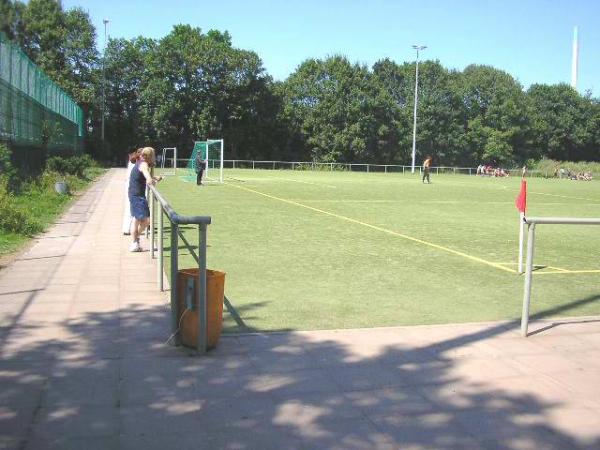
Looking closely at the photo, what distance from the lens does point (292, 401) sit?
412cm

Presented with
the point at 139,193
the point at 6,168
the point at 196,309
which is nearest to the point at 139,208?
the point at 139,193

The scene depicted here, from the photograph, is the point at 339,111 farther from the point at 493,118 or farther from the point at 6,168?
the point at 6,168

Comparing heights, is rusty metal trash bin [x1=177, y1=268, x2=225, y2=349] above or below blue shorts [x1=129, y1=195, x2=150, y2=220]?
below

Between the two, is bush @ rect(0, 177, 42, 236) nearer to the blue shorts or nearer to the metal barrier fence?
the blue shorts

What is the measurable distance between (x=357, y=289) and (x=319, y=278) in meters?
0.79

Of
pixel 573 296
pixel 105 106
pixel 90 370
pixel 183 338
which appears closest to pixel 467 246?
pixel 573 296

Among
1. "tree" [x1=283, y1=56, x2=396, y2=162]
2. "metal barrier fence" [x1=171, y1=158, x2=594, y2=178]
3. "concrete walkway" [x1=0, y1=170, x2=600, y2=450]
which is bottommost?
"concrete walkway" [x1=0, y1=170, x2=600, y2=450]

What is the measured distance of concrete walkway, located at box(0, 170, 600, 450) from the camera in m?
3.63

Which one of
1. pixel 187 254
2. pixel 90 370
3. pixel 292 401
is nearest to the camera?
pixel 292 401

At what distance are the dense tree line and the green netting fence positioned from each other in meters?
31.8

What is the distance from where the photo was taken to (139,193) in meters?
10.1

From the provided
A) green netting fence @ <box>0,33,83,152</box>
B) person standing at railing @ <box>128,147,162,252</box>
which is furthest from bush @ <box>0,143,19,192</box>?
person standing at railing @ <box>128,147,162,252</box>

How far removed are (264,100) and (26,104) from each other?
49.4 meters

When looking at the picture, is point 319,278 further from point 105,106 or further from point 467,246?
point 105,106
